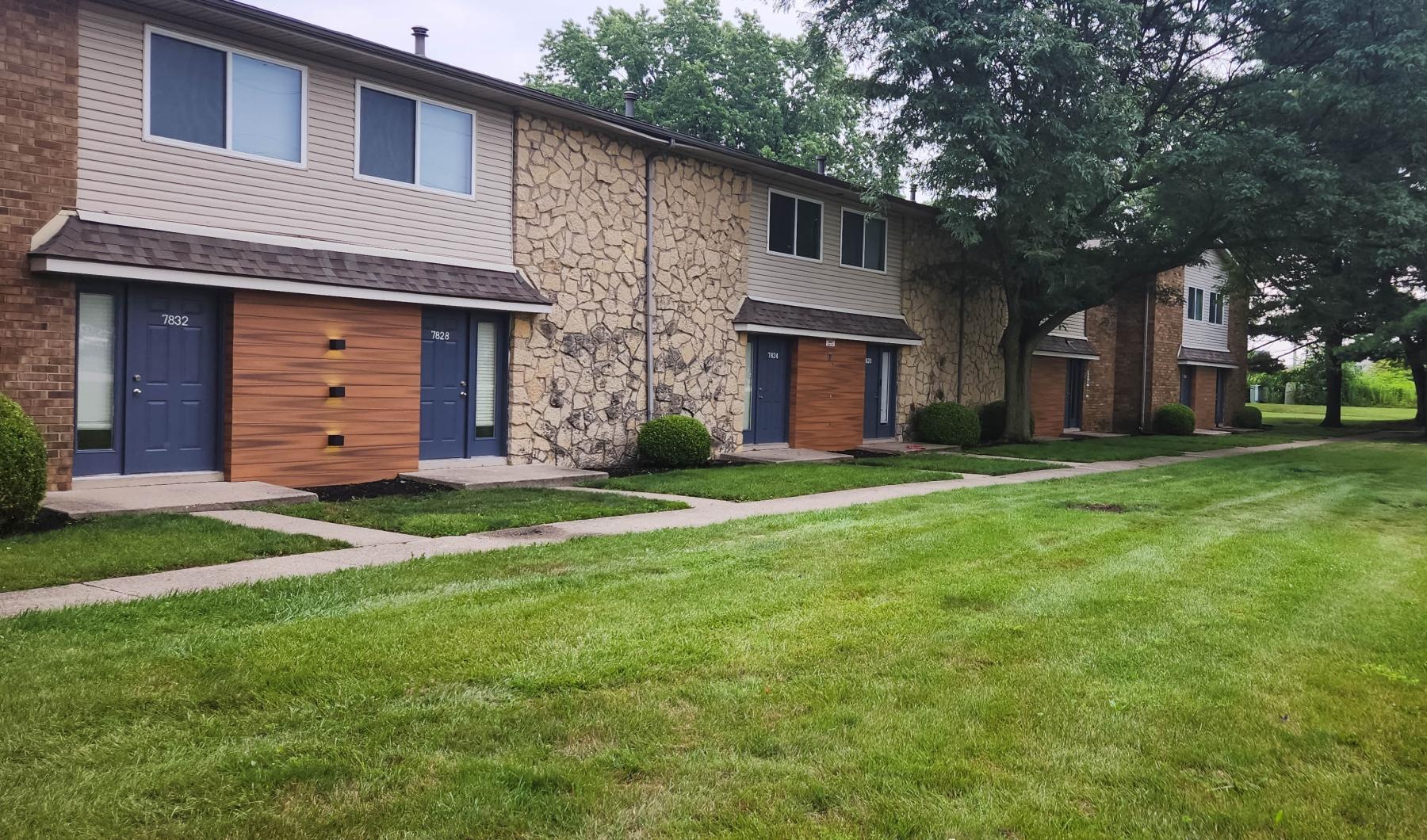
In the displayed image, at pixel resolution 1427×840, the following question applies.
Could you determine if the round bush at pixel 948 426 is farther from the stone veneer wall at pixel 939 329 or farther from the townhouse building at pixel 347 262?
the townhouse building at pixel 347 262

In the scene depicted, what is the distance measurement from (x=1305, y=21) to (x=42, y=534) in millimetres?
21265

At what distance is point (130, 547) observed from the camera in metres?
7.44

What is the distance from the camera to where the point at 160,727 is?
12.5 ft

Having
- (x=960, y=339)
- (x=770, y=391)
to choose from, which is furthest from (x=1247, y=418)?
(x=770, y=391)

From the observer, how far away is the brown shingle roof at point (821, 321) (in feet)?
59.5

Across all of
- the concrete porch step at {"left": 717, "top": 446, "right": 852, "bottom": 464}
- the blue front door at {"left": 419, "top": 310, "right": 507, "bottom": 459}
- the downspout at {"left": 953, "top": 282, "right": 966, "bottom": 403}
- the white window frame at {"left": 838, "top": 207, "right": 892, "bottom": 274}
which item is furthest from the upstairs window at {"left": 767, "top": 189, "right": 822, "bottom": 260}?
the blue front door at {"left": 419, "top": 310, "right": 507, "bottom": 459}

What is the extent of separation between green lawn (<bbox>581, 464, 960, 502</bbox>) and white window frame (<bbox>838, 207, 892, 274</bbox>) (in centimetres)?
597

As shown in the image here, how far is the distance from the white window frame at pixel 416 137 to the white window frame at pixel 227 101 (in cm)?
68

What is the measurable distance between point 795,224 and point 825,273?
1345 mm

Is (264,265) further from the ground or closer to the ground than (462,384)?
further from the ground

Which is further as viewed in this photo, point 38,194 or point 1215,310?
point 1215,310

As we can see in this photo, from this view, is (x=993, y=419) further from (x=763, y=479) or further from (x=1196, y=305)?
(x=1196, y=305)

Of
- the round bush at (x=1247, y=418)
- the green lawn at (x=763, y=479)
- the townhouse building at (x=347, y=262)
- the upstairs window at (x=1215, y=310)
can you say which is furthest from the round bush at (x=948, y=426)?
the round bush at (x=1247, y=418)

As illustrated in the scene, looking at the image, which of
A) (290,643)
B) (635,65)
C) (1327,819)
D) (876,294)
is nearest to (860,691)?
(1327,819)
